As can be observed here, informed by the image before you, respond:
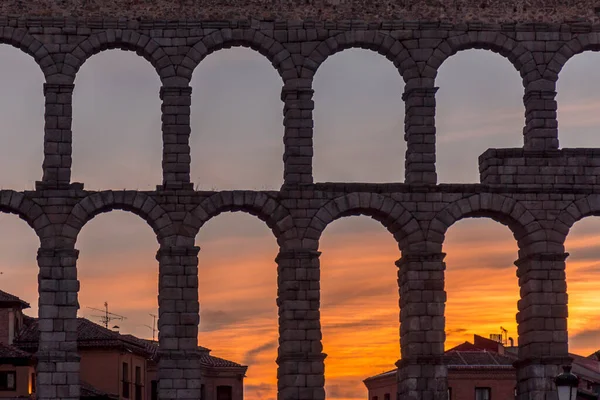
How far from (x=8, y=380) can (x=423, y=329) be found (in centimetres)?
2123

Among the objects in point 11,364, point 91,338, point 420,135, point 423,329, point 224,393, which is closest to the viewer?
point 423,329

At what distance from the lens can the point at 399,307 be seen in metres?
56.2

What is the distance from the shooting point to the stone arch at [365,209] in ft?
181

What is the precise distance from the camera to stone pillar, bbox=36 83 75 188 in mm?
55188

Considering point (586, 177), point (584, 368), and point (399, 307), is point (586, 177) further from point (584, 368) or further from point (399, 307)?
point (584, 368)

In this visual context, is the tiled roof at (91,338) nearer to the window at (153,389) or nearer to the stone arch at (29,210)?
the window at (153,389)

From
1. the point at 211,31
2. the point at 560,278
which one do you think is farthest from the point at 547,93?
the point at 211,31

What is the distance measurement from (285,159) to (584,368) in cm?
3285

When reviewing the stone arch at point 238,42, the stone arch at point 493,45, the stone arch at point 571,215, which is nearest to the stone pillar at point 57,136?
the stone arch at point 238,42

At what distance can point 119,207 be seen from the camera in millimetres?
55000

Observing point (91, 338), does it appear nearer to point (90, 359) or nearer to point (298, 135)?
point (90, 359)

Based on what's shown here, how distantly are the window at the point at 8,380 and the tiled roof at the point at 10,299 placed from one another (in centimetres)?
314

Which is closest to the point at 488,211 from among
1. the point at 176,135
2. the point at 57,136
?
the point at 176,135

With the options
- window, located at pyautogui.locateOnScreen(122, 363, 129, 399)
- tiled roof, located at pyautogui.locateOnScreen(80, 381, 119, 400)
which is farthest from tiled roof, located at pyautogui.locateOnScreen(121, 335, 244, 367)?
tiled roof, located at pyautogui.locateOnScreen(80, 381, 119, 400)
